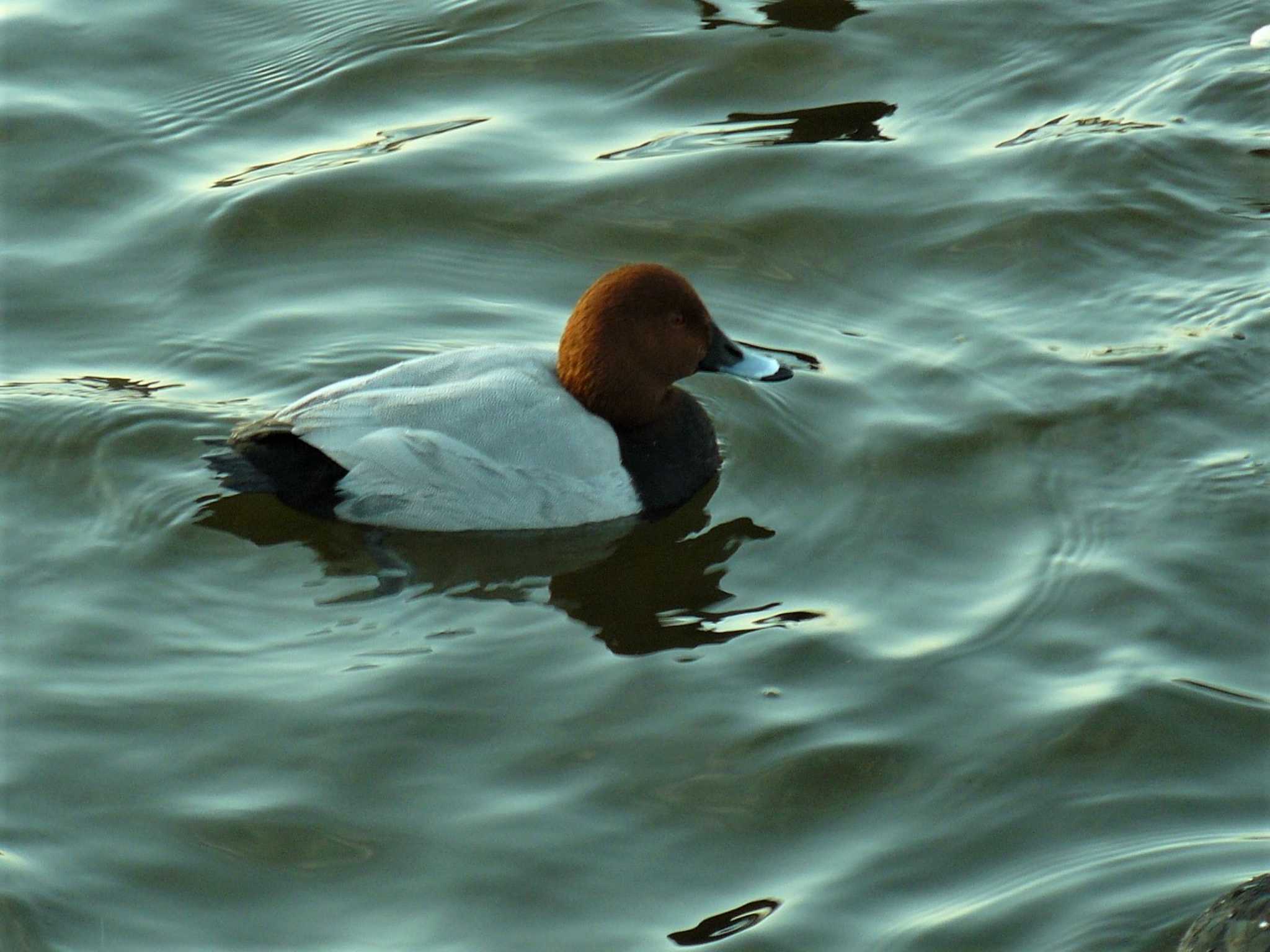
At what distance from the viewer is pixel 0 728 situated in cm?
539

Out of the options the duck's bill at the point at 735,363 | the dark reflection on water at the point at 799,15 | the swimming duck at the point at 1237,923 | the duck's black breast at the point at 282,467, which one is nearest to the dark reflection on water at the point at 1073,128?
the dark reflection on water at the point at 799,15

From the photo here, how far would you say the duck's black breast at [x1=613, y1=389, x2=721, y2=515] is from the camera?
21.3 feet

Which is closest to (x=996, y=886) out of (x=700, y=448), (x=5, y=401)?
(x=700, y=448)

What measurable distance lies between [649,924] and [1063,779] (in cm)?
124

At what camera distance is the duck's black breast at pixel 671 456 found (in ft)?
21.3

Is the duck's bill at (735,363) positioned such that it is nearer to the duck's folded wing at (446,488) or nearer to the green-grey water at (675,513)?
the green-grey water at (675,513)

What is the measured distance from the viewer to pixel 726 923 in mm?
4613

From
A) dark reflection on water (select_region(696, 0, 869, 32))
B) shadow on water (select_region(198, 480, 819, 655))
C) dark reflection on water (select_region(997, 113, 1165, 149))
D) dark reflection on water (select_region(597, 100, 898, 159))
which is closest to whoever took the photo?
shadow on water (select_region(198, 480, 819, 655))

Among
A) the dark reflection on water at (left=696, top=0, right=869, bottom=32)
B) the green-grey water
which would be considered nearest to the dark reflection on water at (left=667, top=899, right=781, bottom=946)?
the green-grey water

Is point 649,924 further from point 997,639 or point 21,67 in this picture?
point 21,67

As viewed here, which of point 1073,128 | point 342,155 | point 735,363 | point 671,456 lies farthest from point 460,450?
point 1073,128

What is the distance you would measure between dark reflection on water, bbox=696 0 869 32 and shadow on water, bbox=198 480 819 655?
3785 millimetres

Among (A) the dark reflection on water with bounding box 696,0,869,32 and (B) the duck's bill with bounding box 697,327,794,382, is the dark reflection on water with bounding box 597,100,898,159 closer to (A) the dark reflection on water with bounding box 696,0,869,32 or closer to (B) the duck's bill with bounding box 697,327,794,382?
(A) the dark reflection on water with bounding box 696,0,869,32

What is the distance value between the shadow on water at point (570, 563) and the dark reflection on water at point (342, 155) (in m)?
2.35
